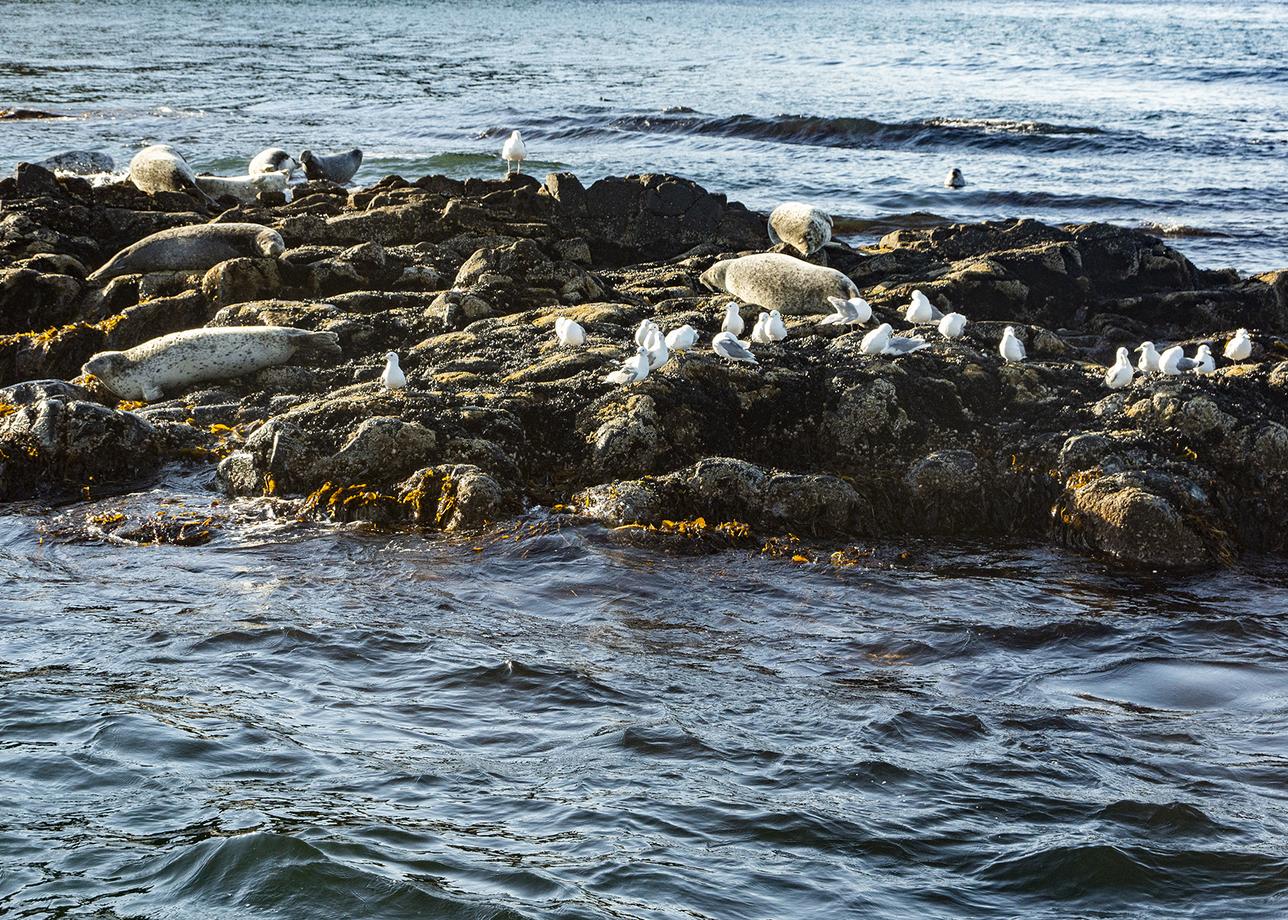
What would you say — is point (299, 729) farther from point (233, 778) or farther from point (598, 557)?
point (598, 557)

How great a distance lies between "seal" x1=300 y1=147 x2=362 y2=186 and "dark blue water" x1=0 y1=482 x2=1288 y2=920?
47.2 ft

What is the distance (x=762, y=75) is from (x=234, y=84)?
15.2 metres

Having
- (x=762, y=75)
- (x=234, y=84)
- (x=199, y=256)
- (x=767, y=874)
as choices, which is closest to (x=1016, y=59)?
(x=762, y=75)

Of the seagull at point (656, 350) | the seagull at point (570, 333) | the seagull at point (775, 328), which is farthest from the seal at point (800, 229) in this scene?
the seagull at point (656, 350)

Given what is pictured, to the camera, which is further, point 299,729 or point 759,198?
point 759,198

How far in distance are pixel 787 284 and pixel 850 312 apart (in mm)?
1315

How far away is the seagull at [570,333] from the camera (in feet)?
31.4

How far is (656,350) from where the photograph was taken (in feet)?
29.1

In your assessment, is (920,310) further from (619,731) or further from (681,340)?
(619,731)

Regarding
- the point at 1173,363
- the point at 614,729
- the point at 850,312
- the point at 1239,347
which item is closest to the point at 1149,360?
the point at 1173,363

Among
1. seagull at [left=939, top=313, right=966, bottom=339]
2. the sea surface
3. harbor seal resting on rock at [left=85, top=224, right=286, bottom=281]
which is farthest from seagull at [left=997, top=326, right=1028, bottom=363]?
harbor seal resting on rock at [left=85, top=224, right=286, bottom=281]

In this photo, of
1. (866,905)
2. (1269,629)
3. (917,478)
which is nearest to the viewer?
(866,905)

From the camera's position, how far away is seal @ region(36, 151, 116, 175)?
70.2ft

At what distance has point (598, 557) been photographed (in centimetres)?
761
